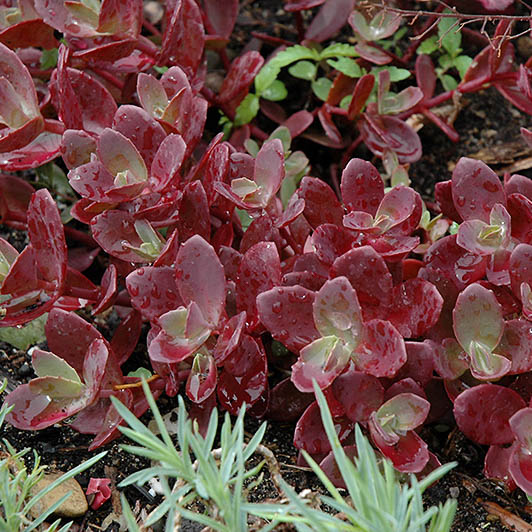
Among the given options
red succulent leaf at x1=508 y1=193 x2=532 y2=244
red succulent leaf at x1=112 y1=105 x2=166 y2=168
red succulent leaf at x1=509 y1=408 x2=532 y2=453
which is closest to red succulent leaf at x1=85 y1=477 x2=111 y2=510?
red succulent leaf at x1=112 y1=105 x2=166 y2=168

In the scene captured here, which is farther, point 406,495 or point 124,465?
point 124,465

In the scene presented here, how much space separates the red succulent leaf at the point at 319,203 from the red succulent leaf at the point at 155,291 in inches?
11.3

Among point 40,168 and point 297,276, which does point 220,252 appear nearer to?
point 297,276

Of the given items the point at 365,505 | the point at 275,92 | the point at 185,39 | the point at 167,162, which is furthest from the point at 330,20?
the point at 365,505

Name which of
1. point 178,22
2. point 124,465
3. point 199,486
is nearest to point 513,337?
point 199,486

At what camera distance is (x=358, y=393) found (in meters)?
1.29

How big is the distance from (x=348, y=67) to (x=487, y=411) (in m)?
1.04

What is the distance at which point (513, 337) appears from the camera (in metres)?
1.31

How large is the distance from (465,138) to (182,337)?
47.9 inches

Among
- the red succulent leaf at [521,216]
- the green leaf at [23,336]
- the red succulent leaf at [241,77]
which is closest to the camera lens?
the red succulent leaf at [521,216]

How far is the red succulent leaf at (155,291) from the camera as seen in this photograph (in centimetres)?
137

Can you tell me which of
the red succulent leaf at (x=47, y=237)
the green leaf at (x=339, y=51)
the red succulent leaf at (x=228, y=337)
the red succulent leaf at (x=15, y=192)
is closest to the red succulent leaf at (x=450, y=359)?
the red succulent leaf at (x=228, y=337)

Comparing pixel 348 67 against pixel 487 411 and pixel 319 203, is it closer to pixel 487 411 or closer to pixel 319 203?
pixel 319 203

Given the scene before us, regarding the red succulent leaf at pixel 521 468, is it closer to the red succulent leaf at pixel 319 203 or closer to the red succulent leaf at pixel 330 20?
the red succulent leaf at pixel 319 203
